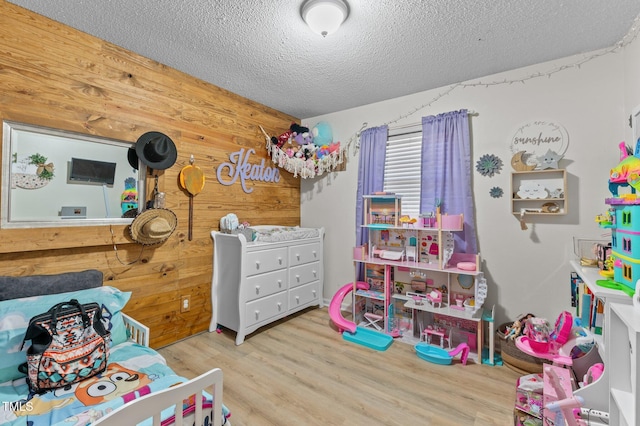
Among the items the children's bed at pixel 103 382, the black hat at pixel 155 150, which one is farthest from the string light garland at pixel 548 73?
the children's bed at pixel 103 382

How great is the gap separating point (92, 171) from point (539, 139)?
356 cm

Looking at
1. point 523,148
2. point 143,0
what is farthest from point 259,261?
point 523,148

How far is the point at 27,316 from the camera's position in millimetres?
1476

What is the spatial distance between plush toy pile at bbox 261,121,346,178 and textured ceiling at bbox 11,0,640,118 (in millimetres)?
802

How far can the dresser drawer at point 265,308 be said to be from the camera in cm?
267

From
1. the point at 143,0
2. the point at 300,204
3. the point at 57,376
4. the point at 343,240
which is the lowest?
the point at 57,376

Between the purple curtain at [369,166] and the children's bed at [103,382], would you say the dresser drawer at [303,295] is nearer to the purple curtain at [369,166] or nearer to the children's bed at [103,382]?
the purple curtain at [369,166]

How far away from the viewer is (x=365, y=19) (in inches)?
73.2

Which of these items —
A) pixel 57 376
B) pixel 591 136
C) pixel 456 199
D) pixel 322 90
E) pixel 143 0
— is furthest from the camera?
pixel 322 90

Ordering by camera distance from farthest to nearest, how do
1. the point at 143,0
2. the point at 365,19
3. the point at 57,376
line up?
the point at 365,19
the point at 143,0
the point at 57,376

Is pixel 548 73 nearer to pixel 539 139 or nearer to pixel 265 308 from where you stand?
pixel 539 139

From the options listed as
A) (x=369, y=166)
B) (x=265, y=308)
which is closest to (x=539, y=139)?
(x=369, y=166)

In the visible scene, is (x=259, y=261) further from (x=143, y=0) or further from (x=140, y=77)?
(x=143, y=0)

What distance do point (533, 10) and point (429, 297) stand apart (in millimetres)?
2227
